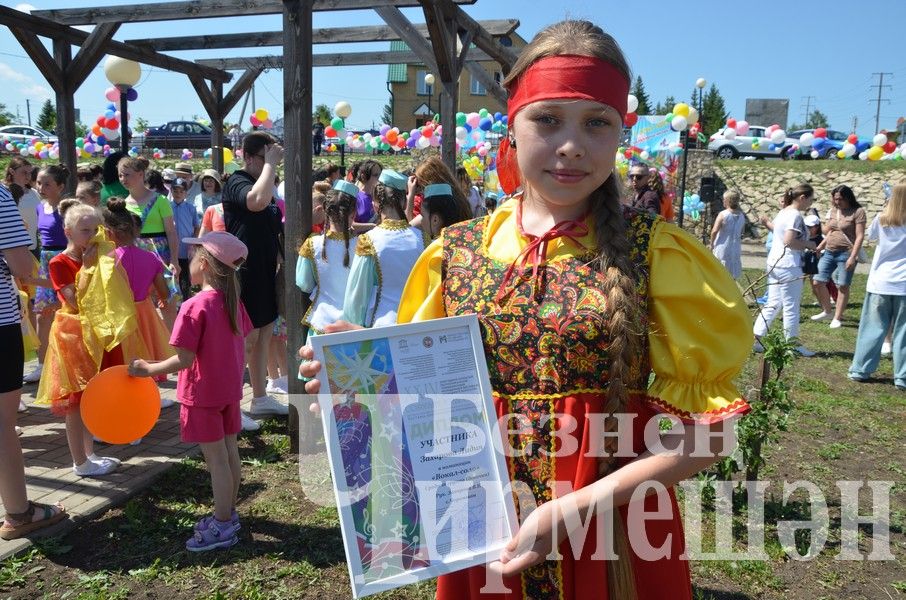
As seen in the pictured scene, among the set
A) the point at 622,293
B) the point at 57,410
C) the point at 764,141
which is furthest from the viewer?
the point at 764,141

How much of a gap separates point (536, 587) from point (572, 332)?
23.1 inches

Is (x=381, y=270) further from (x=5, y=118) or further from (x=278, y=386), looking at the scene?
(x=5, y=118)

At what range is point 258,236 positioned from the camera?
5012 mm

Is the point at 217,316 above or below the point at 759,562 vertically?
above

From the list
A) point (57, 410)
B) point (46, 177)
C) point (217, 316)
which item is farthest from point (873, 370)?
point (46, 177)

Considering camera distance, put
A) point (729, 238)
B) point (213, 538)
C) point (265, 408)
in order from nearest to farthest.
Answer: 1. point (213, 538)
2. point (265, 408)
3. point (729, 238)

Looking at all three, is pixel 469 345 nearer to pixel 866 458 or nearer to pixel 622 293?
pixel 622 293

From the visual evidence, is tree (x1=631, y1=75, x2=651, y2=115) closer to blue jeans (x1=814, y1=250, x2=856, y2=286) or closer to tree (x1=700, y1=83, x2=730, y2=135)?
tree (x1=700, y1=83, x2=730, y2=135)

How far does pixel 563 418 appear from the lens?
140 centimetres

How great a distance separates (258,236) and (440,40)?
9.23 ft

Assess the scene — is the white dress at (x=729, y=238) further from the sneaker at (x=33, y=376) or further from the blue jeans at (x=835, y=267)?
the sneaker at (x=33, y=376)

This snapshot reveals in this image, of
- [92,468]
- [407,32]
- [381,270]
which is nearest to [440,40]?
[407,32]

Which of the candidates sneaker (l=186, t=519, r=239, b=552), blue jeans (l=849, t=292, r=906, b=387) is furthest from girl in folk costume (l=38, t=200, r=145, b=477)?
blue jeans (l=849, t=292, r=906, b=387)

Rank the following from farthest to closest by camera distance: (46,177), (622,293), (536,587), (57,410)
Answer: (46,177), (57,410), (536,587), (622,293)
